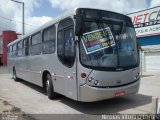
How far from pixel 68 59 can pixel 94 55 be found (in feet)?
3.56

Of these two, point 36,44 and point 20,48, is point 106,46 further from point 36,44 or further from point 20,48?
point 20,48

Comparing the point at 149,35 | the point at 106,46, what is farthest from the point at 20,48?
the point at 149,35

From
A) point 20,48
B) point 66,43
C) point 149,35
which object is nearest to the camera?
point 66,43

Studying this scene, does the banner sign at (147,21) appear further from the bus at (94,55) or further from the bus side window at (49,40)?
the bus at (94,55)

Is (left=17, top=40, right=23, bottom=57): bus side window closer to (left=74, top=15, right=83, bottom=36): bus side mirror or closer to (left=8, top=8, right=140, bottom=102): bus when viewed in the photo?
(left=8, top=8, right=140, bottom=102): bus

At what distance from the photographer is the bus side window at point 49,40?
32.6ft

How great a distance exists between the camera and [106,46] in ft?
26.4

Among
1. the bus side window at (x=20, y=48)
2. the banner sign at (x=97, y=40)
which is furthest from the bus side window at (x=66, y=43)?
the bus side window at (x=20, y=48)

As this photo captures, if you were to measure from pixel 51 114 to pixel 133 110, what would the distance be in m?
2.42

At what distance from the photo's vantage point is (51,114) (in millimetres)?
7992

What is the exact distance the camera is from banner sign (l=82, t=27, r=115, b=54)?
7902 millimetres

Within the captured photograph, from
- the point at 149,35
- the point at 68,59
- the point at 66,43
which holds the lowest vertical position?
the point at 68,59

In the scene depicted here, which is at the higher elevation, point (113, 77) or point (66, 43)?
point (66, 43)


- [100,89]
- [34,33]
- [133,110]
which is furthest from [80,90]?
[34,33]
